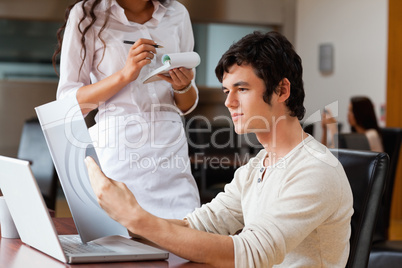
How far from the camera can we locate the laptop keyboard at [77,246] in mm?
1162

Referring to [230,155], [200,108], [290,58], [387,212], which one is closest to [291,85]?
[290,58]

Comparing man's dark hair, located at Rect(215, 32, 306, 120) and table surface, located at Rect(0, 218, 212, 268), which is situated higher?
man's dark hair, located at Rect(215, 32, 306, 120)

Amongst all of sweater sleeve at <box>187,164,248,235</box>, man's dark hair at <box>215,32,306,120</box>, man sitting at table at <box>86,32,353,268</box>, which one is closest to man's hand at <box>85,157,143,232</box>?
man sitting at table at <box>86,32,353,268</box>

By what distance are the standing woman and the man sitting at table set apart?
40 cm

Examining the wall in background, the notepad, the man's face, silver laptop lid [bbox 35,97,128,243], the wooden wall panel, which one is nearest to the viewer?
silver laptop lid [bbox 35,97,128,243]

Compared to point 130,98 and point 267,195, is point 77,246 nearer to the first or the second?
point 267,195

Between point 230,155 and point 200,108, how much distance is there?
2.06 m

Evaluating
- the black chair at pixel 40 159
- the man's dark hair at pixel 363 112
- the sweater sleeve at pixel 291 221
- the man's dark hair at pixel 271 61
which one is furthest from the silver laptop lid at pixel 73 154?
the man's dark hair at pixel 363 112

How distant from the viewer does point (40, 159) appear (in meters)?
3.80

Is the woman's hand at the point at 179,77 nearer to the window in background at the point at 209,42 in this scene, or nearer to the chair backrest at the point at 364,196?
the chair backrest at the point at 364,196

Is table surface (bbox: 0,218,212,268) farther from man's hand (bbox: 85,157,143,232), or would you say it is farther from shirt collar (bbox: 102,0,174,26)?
shirt collar (bbox: 102,0,174,26)

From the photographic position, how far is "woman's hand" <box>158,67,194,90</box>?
1874 millimetres

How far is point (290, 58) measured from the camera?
1465 mm

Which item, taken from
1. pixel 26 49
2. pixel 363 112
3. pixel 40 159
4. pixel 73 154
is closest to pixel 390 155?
pixel 363 112
